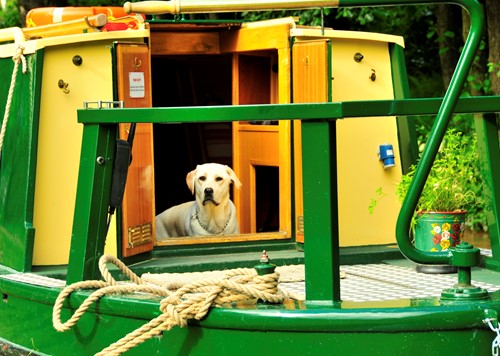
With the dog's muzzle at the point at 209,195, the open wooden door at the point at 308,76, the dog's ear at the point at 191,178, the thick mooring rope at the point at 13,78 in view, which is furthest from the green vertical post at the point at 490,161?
the thick mooring rope at the point at 13,78

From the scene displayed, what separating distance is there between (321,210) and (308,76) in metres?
2.58

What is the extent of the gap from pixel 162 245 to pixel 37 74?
1241 millimetres

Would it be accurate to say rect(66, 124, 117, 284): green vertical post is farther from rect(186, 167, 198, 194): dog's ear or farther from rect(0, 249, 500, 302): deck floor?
rect(186, 167, 198, 194): dog's ear

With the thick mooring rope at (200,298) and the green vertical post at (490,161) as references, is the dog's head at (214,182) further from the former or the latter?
the thick mooring rope at (200,298)

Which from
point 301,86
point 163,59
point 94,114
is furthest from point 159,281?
point 163,59

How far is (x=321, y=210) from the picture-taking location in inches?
188

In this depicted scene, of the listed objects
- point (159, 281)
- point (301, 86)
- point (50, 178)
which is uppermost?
point (301, 86)

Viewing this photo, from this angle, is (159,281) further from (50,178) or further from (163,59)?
(163,59)

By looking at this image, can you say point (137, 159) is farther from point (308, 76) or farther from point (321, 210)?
point (321, 210)

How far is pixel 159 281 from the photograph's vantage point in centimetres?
574

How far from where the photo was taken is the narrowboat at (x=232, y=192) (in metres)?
4.80

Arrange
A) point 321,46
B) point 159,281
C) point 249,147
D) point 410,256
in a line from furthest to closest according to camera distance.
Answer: point 249,147
point 321,46
point 159,281
point 410,256

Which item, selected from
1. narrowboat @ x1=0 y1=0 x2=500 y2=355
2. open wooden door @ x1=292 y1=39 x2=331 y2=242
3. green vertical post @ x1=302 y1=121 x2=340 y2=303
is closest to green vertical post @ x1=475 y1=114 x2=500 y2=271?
narrowboat @ x1=0 y1=0 x2=500 y2=355

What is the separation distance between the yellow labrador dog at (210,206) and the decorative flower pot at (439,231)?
1.50 m
